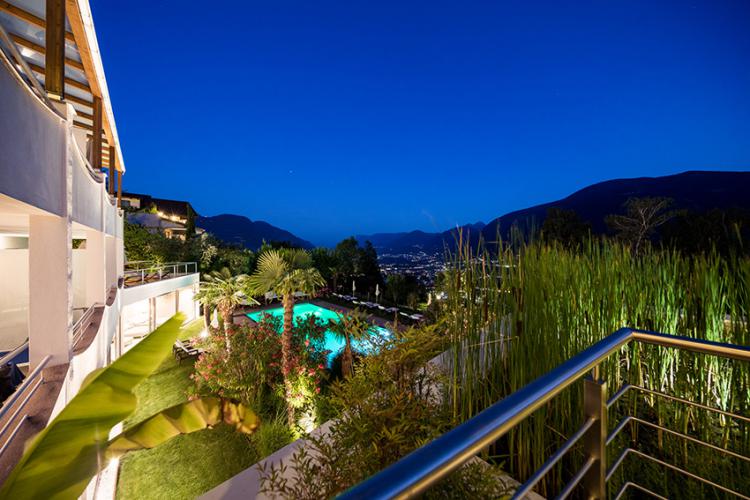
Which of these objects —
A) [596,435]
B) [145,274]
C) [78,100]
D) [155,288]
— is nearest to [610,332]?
[596,435]

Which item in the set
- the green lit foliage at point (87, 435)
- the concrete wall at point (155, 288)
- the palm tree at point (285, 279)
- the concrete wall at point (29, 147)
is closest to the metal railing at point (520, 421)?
the green lit foliage at point (87, 435)

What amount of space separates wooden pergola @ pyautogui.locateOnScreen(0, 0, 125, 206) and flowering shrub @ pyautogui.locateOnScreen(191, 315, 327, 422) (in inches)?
187

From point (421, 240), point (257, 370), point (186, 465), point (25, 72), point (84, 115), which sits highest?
point (84, 115)

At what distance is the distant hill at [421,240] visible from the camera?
2.70 metres

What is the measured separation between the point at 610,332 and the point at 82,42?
7889 millimetres

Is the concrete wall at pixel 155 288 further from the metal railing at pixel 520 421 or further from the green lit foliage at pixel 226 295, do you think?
the metal railing at pixel 520 421

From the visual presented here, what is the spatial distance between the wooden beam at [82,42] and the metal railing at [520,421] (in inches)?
264

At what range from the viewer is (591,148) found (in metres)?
68.4

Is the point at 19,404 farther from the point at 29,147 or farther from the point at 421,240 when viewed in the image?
the point at 421,240

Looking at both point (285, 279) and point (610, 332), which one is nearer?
point (610, 332)

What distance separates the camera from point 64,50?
3855 mm

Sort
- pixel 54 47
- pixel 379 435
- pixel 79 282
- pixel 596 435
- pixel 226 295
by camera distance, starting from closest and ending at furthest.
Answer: pixel 596 435, pixel 379 435, pixel 54 47, pixel 79 282, pixel 226 295

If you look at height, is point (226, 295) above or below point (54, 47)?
below

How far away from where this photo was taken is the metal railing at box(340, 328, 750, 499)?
409 millimetres
